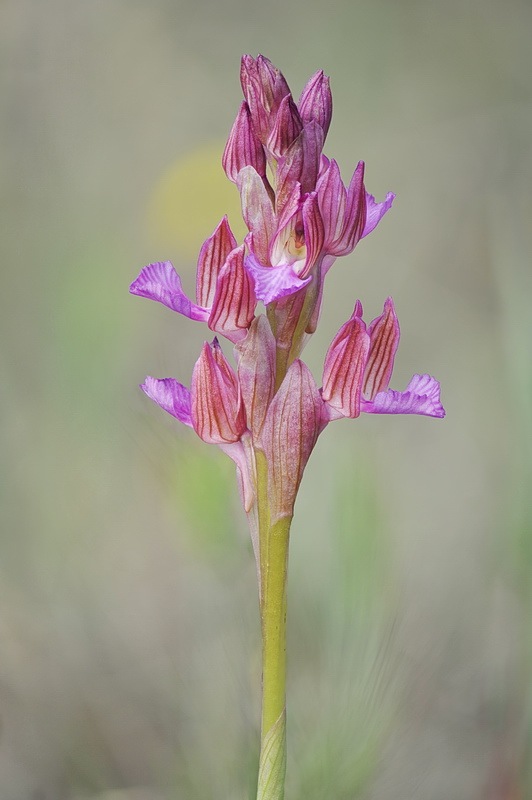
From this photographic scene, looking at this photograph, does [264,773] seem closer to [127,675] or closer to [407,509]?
[127,675]

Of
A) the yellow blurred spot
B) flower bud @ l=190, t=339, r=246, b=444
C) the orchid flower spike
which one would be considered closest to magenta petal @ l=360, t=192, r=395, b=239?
the orchid flower spike

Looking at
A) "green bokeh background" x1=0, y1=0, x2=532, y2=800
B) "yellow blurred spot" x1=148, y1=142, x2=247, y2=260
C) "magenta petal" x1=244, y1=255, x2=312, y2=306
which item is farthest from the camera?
"yellow blurred spot" x1=148, y1=142, x2=247, y2=260

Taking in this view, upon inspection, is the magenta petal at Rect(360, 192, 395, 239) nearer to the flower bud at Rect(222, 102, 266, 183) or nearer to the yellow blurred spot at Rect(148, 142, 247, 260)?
the flower bud at Rect(222, 102, 266, 183)

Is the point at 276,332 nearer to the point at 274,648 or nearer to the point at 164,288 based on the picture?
the point at 164,288

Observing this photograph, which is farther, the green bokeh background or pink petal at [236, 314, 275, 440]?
the green bokeh background

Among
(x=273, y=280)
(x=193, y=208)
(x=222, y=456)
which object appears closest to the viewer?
(x=273, y=280)

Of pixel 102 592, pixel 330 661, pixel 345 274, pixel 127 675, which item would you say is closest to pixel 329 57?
pixel 345 274

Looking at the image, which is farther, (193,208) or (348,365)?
(193,208)

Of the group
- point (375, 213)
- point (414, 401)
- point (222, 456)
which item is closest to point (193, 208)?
point (222, 456)
